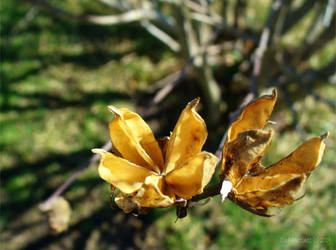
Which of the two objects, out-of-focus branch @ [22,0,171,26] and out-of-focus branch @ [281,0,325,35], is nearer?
out-of-focus branch @ [22,0,171,26]

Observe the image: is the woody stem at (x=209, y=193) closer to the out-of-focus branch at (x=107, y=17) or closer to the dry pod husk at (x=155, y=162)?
the dry pod husk at (x=155, y=162)

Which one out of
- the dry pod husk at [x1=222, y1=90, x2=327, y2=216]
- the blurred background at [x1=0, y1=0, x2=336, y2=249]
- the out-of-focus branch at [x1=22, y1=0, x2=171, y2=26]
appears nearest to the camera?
the dry pod husk at [x1=222, y1=90, x2=327, y2=216]

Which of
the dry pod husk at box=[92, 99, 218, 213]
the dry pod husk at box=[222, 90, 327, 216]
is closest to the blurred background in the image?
the dry pod husk at box=[92, 99, 218, 213]

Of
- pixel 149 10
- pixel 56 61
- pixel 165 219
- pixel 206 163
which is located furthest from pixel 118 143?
pixel 56 61

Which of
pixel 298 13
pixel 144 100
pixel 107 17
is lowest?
pixel 144 100

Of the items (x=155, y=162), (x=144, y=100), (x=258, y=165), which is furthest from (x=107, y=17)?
(x=258, y=165)

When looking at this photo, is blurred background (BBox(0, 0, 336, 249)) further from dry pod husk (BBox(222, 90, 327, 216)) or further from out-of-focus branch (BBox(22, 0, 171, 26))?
dry pod husk (BBox(222, 90, 327, 216))

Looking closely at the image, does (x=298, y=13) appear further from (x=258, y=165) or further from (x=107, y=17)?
(x=258, y=165)

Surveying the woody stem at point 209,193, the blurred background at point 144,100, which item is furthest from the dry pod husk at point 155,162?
the blurred background at point 144,100

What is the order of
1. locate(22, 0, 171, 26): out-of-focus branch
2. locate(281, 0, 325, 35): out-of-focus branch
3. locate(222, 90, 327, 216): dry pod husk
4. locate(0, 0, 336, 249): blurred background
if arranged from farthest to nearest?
1. locate(0, 0, 336, 249): blurred background
2. locate(281, 0, 325, 35): out-of-focus branch
3. locate(22, 0, 171, 26): out-of-focus branch
4. locate(222, 90, 327, 216): dry pod husk
